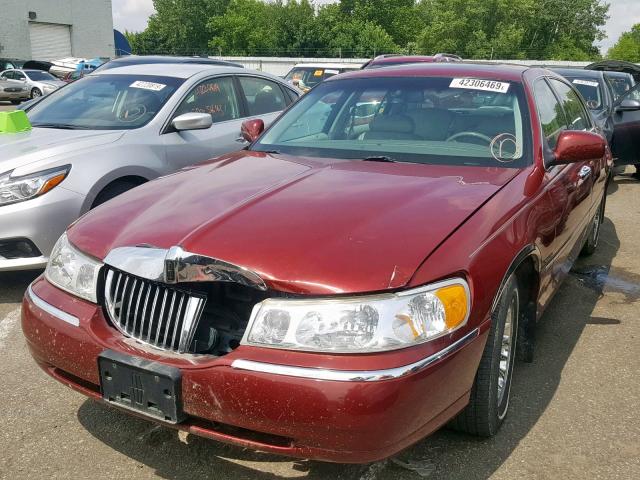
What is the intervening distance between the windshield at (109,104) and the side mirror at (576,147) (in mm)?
3299

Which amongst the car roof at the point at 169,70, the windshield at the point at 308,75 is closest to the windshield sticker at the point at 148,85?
the car roof at the point at 169,70

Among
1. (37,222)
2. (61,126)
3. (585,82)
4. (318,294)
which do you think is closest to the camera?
(318,294)

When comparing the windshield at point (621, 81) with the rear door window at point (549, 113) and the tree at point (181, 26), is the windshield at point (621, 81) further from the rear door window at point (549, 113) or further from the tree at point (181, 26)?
the tree at point (181, 26)

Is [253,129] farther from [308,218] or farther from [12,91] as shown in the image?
[12,91]

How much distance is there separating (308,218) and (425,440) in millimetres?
1075

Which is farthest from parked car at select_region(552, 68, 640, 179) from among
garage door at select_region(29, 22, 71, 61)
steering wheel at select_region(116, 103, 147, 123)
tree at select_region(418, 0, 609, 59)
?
tree at select_region(418, 0, 609, 59)

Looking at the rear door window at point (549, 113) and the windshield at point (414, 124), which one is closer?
the windshield at point (414, 124)

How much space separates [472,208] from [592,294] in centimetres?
264

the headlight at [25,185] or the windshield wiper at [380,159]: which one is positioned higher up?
the windshield wiper at [380,159]

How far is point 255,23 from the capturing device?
8575 centimetres

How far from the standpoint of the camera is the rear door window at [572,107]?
4.38 m

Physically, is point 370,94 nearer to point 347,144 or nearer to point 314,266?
point 347,144

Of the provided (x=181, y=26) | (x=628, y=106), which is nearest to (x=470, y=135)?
(x=628, y=106)

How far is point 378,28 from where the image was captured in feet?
225
